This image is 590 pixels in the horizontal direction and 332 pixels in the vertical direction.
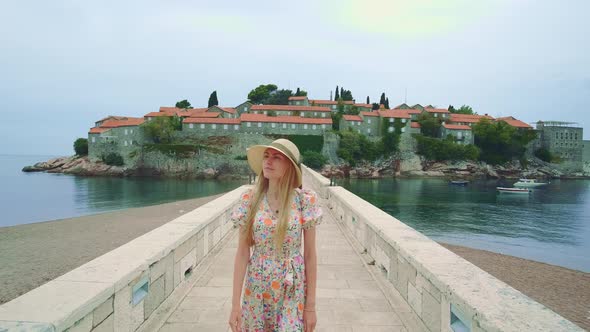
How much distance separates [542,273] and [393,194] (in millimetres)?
24389

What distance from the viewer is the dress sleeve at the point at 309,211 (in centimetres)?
213

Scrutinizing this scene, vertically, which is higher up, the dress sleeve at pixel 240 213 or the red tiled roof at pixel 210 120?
the red tiled roof at pixel 210 120

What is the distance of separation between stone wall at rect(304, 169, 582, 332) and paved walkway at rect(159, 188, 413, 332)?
30cm

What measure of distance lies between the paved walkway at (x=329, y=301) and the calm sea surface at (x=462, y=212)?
48.2ft

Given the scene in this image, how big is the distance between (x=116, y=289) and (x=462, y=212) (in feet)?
95.6

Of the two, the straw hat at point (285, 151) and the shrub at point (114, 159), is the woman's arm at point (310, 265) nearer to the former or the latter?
the straw hat at point (285, 151)

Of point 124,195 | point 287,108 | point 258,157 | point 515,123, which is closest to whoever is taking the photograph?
point 258,157

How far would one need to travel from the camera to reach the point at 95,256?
44.1ft

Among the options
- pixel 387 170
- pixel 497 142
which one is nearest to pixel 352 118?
pixel 387 170

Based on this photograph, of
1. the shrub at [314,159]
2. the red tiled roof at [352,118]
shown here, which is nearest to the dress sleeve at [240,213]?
the shrub at [314,159]

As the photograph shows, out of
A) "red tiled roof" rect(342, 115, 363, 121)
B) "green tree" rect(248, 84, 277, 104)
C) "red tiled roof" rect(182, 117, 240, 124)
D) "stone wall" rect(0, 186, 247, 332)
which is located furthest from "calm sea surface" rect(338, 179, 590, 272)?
"green tree" rect(248, 84, 277, 104)

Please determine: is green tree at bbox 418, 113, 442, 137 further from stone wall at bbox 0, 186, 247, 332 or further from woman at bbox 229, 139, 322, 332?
woman at bbox 229, 139, 322, 332

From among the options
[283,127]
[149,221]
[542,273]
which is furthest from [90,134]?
[542,273]

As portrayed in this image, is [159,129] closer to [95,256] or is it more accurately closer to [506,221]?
[95,256]
